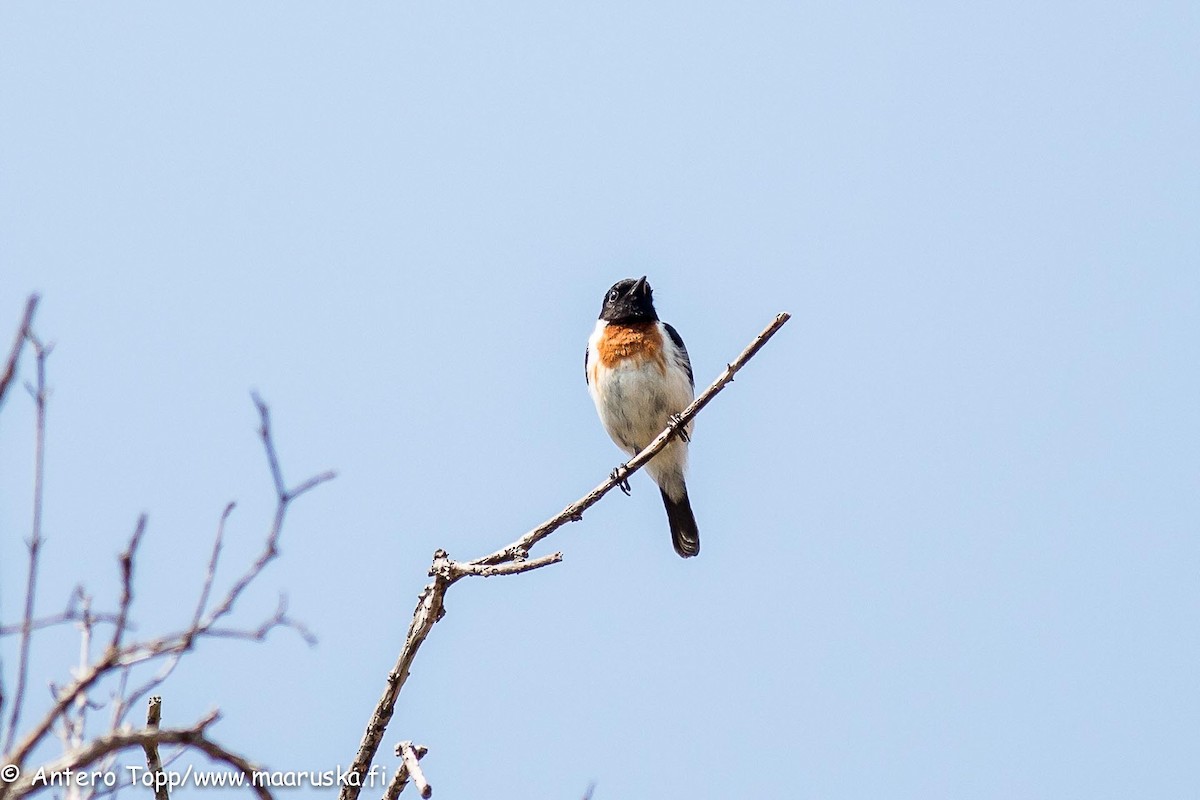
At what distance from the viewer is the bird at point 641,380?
27.6 ft

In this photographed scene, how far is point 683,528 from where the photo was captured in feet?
30.4

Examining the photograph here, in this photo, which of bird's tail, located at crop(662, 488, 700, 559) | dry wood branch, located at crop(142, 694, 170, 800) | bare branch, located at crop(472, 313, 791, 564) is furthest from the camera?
bird's tail, located at crop(662, 488, 700, 559)

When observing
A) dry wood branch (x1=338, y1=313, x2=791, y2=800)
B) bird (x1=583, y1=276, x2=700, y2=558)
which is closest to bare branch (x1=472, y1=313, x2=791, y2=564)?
dry wood branch (x1=338, y1=313, x2=791, y2=800)

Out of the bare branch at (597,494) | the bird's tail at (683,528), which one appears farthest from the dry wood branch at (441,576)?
the bird's tail at (683,528)

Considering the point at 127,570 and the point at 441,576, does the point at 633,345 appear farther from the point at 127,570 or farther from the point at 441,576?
the point at 127,570

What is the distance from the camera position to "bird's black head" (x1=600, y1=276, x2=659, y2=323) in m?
8.76

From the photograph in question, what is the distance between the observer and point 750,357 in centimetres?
516

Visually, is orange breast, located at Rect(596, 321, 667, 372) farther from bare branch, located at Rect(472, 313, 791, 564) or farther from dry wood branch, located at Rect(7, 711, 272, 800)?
dry wood branch, located at Rect(7, 711, 272, 800)

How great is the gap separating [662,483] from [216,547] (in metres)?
7.18

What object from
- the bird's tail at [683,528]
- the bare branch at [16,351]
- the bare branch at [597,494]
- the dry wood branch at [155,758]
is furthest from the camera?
the bird's tail at [683,528]

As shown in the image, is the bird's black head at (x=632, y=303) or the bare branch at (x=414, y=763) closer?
the bare branch at (x=414, y=763)

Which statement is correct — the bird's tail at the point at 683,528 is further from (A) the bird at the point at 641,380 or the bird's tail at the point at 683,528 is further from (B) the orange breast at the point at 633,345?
(B) the orange breast at the point at 633,345

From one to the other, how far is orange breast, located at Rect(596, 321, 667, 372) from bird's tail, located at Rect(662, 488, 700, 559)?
1321mm

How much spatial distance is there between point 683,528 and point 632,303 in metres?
1.80
